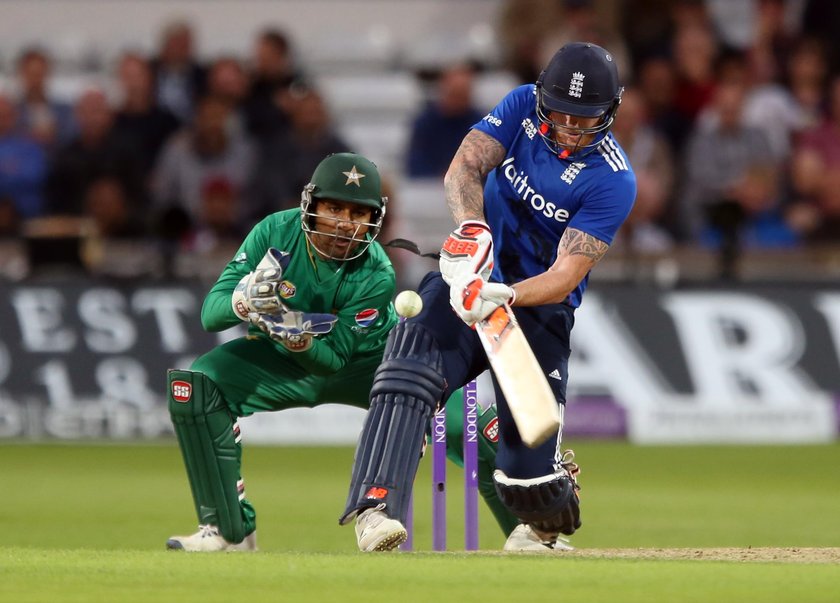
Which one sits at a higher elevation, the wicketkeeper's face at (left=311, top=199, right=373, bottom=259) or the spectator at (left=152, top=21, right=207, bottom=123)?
the wicketkeeper's face at (left=311, top=199, right=373, bottom=259)

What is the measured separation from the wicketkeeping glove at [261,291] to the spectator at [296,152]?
6.09m

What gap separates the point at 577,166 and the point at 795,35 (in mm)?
8316

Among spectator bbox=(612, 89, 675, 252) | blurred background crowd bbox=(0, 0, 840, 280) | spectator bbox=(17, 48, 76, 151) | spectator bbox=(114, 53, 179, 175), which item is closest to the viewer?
blurred background crowd bbox=(0, 0, 840, 280)

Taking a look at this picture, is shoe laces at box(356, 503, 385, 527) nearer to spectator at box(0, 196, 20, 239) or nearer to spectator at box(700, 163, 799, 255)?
spectator at box(700, 163, 799, 255)

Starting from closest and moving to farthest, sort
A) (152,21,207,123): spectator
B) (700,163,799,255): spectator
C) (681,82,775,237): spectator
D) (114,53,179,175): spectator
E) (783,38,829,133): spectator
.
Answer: (700,163,799,255): spectator
(681,82,775,237): spectator
(114,53,179,175): spectator
(783,38,829,133): spectator
(152,21,207,123): spectator

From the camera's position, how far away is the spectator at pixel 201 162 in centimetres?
1270

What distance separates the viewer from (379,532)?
553cm

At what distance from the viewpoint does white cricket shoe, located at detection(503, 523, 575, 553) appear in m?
6.61

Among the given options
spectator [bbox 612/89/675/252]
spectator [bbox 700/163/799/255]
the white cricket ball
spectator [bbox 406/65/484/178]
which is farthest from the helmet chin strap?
spectator [bbox 406/65/484/178]

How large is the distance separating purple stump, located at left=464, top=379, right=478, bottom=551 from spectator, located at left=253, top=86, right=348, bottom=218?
589 cm

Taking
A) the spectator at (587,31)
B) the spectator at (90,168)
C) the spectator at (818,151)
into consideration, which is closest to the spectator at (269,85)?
the spectator at (90,168)

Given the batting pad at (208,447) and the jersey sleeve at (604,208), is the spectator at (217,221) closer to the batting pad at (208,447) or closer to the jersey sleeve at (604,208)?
the batting pad at (208,447)

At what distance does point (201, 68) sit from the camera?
1380cm

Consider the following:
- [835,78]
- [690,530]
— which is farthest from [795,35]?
[690,530]
